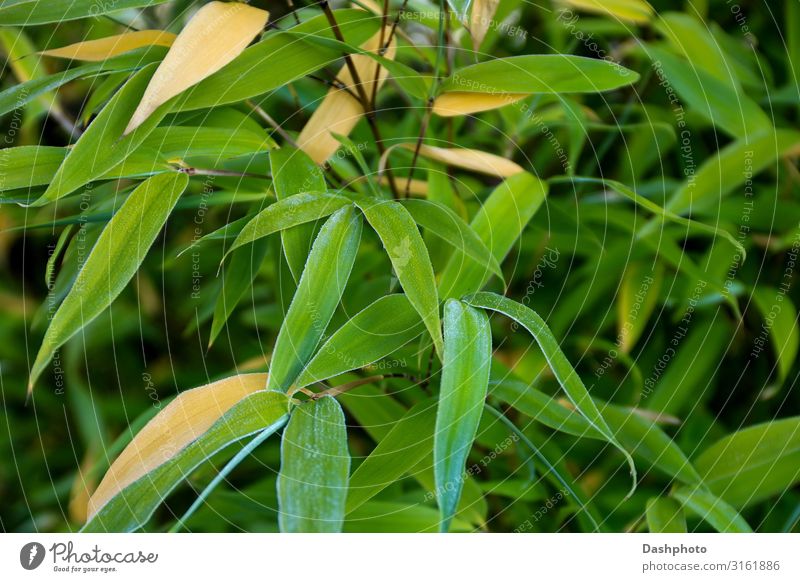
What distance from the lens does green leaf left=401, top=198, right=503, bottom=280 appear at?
32 centimetres

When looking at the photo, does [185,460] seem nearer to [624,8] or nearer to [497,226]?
[497,226]

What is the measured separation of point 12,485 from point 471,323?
0.53 meters

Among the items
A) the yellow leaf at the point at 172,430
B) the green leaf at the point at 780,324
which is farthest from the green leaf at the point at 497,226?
the green leaf at the point at 780,324

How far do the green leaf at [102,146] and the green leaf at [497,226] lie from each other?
0.52 ft

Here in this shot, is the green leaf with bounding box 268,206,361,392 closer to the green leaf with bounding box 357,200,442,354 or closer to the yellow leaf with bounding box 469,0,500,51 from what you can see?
the green leaf with bounding box 357,200,442,354

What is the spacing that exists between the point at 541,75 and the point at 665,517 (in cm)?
25

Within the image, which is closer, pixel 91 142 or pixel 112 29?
pixel 91 142

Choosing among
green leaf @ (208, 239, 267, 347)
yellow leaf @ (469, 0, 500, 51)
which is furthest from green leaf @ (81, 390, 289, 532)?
yellow leaf @ (469, 0, 500, 51)

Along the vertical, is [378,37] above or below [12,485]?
above

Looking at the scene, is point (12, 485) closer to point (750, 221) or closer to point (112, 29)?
point (112, 29)

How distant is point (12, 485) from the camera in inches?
24.5

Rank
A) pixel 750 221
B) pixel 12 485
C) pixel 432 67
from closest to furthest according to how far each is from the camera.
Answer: pixel 432 67
pixel 750 221
pixel 12 485

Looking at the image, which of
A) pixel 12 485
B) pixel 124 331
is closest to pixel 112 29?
pixel 124 331

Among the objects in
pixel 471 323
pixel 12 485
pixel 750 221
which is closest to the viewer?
pixel 471 323
